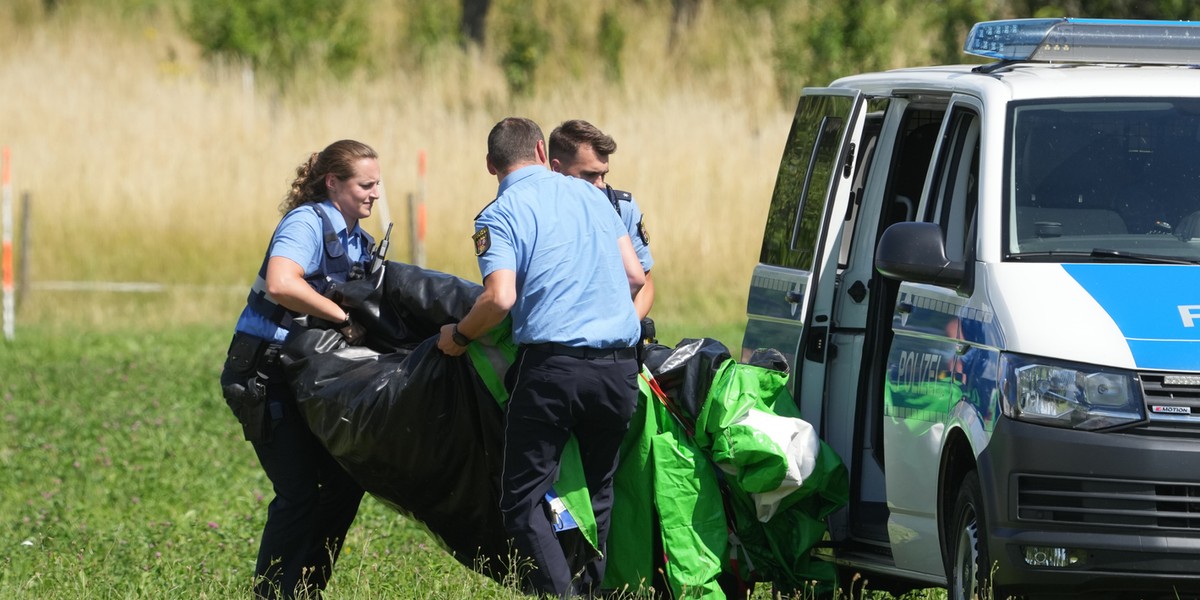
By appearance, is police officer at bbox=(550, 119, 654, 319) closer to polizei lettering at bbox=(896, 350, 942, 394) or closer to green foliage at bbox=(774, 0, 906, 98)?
polizei lettering at bbox=(896, 350, 942, 394)

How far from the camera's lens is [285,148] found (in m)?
21.0

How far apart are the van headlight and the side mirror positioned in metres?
0.47

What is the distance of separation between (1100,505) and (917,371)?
106 cm

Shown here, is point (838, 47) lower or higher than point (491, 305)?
higher

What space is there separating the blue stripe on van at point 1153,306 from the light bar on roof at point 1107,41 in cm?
113

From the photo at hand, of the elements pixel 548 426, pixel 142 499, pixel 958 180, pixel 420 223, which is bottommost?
pixel 142 499

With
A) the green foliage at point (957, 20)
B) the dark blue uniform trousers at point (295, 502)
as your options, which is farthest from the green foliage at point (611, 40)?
the dark blue uniform trousers at point (295, 502)

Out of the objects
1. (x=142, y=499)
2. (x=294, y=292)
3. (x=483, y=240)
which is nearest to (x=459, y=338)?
(x=483, y=240)

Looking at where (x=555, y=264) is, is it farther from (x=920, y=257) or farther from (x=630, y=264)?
(x=920, y=257)

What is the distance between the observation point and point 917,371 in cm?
557

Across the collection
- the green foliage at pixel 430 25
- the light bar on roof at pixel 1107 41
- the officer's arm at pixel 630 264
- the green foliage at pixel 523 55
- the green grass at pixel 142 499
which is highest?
the green foliage at pixel 430 25

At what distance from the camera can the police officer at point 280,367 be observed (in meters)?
6.21

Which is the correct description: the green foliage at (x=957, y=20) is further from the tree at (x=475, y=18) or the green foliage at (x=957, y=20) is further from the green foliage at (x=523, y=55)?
the tree at (x=475, y=18)

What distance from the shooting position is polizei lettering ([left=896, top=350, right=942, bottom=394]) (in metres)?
5.43
